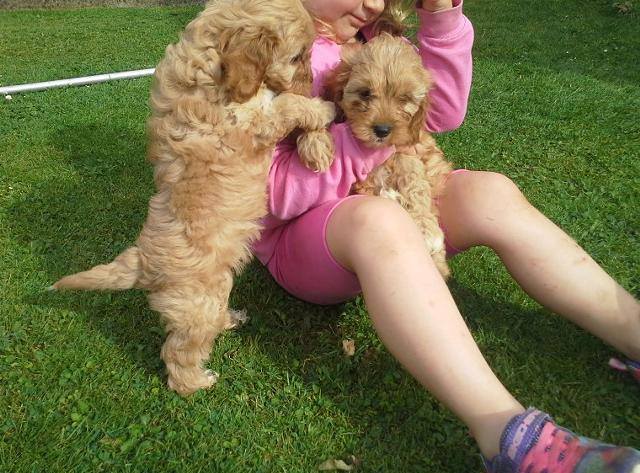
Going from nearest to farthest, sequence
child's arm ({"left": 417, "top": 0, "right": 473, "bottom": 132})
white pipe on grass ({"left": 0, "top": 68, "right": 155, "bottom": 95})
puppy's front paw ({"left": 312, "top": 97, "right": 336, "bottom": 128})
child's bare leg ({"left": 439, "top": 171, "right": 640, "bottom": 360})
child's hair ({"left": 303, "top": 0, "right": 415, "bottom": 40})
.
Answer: child's bare leg ({"left": 439, "top": 171, "right": 640, "bottom": 360})
puppy's front paw ({"left": 312, "top": 97, "right": 336, "bottom": 128})
child's arm ({"left": 417, "top": 0, "right": 473, "bottom": 132})
child's hair ({"left": 303, "top": 0, "right": 415, "bottom": 40})
white pipe on grass ({"left": 0, "top": 68, "right": 155, "bottom": 95})

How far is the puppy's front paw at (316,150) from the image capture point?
2436 millimetres

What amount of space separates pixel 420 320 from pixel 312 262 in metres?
0.68

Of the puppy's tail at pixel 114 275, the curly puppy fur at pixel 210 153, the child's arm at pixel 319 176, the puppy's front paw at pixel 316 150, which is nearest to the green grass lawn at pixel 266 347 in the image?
the curly puppy fur at pixel 210 153

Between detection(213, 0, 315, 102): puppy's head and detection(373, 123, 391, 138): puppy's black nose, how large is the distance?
1.45 feet

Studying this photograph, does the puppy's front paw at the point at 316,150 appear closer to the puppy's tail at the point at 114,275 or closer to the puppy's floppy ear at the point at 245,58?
the puppy's floppy ear at the point at 245,58

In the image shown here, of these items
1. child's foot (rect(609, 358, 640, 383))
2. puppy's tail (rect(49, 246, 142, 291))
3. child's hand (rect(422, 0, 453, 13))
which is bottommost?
child's foot (rect(609, 358, 640, 383))

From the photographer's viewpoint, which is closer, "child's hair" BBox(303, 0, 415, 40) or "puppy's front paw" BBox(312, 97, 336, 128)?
"puppy's front paw" BBox(312, 97, 336, 128)

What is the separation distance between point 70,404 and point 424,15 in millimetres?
2574

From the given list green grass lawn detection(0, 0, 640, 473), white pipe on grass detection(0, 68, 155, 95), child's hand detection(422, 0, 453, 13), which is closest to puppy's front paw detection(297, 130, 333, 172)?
child's hand detection(422, 0, 453, 13)

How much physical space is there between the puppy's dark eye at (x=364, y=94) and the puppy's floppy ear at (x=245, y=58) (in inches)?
17.1

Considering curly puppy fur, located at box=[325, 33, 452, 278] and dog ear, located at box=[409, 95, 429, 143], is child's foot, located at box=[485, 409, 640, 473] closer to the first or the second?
curly puppy fur, located at box=[325, 33, 452, 278]

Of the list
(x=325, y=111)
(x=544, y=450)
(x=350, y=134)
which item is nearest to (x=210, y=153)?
(x=325, y=111)

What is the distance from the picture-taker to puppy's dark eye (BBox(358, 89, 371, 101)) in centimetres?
247

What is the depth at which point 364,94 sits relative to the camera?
A: 2484 mm
